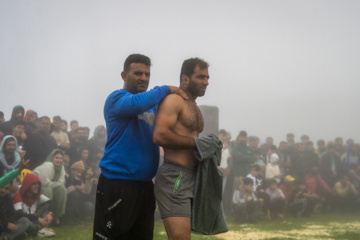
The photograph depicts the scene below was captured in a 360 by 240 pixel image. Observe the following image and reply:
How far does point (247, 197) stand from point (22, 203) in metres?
5.13

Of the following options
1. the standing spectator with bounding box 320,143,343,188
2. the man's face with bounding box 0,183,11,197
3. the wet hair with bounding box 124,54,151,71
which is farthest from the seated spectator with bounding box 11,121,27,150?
the standing spectator with bounding box 320,143,343,188

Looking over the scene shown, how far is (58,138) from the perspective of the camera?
28.2 feet

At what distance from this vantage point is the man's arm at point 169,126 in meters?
3.54

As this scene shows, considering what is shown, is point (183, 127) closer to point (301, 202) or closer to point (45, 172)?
point (45, 172)

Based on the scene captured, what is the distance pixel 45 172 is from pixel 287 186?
6.51 m

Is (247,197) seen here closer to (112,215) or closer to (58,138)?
(58,138)

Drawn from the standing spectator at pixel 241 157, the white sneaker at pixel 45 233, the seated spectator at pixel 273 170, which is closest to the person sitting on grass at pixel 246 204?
the standing spectator at pixel 241 157

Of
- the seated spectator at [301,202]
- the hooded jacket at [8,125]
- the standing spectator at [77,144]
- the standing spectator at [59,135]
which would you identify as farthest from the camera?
the seated spectator at [301,202]

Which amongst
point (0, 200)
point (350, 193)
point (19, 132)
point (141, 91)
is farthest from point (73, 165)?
point (350, 193)

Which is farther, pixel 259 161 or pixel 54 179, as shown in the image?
pixel 259 161

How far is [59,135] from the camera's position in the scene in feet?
28.5

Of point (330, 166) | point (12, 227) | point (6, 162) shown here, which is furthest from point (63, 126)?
point (330, 166)

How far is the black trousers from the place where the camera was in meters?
3.48

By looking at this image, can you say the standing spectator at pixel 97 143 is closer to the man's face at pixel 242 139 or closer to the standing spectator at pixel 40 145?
the standing spectator at pixel 40 145
